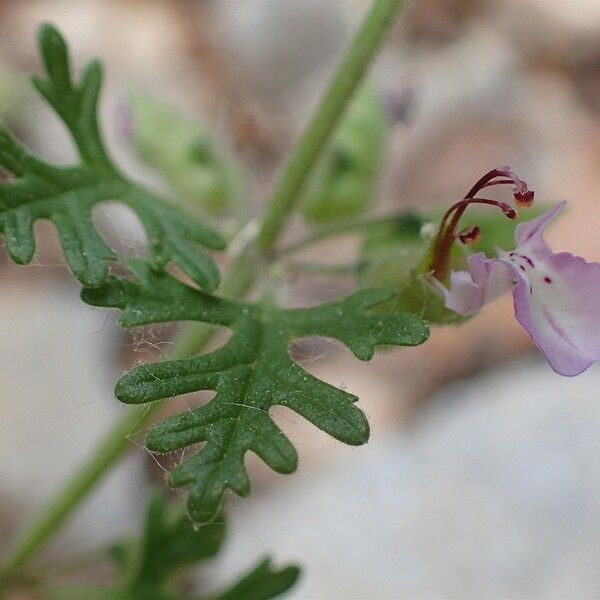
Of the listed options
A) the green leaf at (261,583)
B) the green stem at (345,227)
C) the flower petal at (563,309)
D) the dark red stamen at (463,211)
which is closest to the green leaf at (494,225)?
the green stem at (345,227)

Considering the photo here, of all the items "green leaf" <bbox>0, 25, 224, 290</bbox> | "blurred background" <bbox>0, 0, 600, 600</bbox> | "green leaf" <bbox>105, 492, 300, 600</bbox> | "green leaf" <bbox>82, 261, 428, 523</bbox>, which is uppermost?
"green leaf" <bbox>0, 25, 224, 290</bbox>

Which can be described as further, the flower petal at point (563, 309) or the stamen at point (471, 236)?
the stamen at point (471, 236)

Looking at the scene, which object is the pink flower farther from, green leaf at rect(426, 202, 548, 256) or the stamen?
green leaf at rect(426, 202, 548, 256)

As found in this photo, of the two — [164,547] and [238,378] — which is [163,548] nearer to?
[164,547]

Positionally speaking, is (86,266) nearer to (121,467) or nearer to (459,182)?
(121,467)

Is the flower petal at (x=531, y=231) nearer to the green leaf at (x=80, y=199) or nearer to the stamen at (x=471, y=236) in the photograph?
the stamen at (x=471, y=236)

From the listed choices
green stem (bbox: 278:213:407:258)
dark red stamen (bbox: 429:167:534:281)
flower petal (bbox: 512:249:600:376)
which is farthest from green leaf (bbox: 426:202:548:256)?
flower petal (bbox: 512:249:600:376)

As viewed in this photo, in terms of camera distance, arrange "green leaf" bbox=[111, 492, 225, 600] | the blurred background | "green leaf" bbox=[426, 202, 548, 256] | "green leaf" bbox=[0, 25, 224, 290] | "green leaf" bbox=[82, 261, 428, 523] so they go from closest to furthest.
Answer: "green leaf" bbox=[82, 261, 428, 523] → "green leaf" bbox=[0, 25, 224, 290] → "green leaf" bbox=[426, 202, 548, 256] → "green leaf" bbox=[111, 492, 225, 600] → the blurred background

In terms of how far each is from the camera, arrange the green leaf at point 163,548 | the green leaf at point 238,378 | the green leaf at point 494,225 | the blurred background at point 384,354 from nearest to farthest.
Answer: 1. the green leaf at point 238,378
2. the green leaf at point 494,225
3. the green leaf at point 163,548
4. the blurred background at point 384,354
